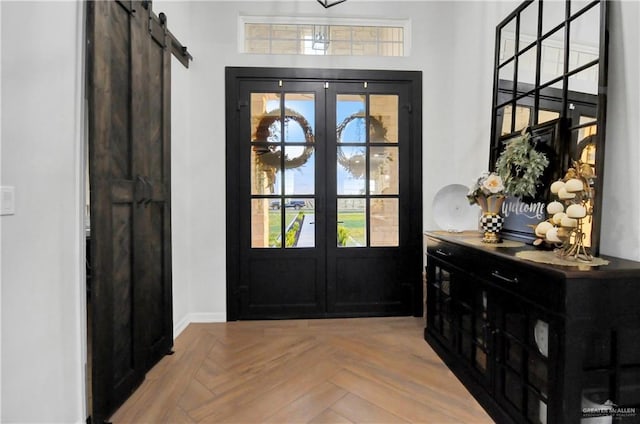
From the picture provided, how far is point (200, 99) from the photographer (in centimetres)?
318

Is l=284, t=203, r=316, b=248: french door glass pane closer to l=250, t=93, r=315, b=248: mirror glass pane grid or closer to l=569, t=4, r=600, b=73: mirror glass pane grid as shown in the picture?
l=250, t=93, r=315, b=248: mirror glass pane grid

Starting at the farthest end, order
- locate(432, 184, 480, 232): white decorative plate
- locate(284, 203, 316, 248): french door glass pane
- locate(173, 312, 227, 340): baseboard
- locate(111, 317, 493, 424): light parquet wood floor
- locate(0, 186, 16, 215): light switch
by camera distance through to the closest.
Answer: locate(284, 203, 316, 248): french door glass pane < locate(173, 312, 227, 340): baseboard < locate(432, 184, 480, 232): white decorative plate < locate(111, 317, 493, 424): light parquet wood floor < locate(0, 186, 16, 215): light switch

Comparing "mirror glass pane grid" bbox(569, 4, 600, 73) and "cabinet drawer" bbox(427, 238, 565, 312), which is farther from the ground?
"mirror glass pane grid" bbox(569, 4, 600, 73)

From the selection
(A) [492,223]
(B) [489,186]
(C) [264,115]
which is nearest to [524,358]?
(A) [492,223]

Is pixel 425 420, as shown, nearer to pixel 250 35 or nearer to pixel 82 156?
pixel 82 156

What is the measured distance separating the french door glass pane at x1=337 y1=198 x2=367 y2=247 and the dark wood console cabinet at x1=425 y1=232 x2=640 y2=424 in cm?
144

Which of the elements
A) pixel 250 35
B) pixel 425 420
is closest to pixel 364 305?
pixel 425 420

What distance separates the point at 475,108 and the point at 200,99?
2561 millimetres

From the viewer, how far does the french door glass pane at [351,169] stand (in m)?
3.30

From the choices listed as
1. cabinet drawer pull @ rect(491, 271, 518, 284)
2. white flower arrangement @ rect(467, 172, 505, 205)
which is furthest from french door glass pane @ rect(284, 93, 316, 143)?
cabinet drawer pull @ rect(491, 271, 518, 284)

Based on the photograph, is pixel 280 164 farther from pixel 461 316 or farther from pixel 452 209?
pixel 461 316

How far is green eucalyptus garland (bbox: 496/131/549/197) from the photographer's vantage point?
75.5 inches

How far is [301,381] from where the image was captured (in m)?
2.14

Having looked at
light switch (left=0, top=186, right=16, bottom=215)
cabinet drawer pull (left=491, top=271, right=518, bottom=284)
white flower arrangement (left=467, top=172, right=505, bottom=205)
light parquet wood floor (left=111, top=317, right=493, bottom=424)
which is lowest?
light parquet wood floor (left=111, top=317, right=493, bottom=424)
